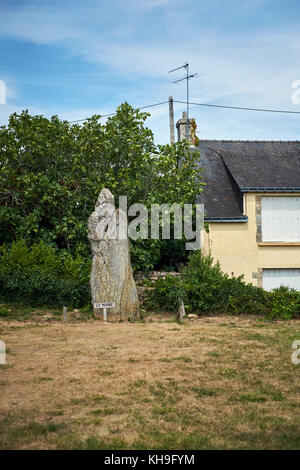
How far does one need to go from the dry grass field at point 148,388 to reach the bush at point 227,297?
264cm

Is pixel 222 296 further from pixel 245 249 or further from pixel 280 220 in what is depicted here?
pixel 280 220

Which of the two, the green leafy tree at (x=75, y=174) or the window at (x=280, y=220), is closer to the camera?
the green leafy tree at (x=75, y=174)

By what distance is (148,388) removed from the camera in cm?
841

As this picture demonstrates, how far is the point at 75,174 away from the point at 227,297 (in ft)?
23.9

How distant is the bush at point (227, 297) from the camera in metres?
16.6

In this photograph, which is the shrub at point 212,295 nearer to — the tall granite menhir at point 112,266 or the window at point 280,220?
the tall granite menhir at point 112,266

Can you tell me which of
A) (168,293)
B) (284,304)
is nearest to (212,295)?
(168,293)

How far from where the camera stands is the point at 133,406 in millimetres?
7469

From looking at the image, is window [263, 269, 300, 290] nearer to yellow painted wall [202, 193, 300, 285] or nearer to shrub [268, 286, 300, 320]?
yellow painted wall [202, 193, 300, 285]

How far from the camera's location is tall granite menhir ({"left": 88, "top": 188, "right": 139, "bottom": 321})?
1549 centimetres

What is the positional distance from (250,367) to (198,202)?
40.6 ft

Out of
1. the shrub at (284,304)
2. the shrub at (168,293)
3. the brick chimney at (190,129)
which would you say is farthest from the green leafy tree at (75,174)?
the brick chimney at (190,129)

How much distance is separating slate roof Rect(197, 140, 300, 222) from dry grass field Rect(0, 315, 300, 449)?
28.3ft

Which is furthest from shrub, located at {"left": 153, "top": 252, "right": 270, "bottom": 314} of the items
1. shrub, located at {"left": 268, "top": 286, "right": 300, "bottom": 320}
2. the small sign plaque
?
the small sign plaque
